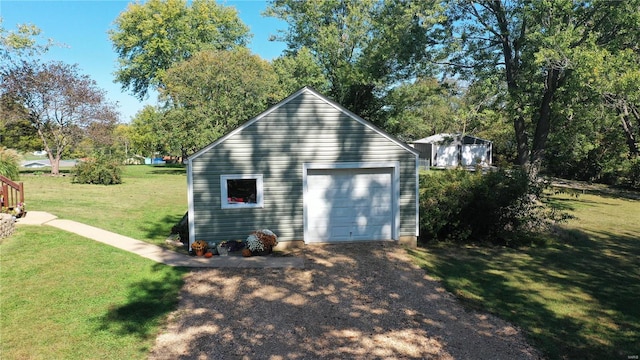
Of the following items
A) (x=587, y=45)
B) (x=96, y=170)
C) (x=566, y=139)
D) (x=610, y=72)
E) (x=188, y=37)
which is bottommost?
(x=96, y=170)

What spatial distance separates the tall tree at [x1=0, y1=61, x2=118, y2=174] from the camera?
2670 centimetres

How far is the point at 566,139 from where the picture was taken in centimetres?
2284

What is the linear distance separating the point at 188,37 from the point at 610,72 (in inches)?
1560

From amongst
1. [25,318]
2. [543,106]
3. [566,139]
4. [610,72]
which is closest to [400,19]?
[543,106]

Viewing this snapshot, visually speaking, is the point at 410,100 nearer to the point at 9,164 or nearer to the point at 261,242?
the point at 261,242

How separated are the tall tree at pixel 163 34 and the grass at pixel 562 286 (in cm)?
3707

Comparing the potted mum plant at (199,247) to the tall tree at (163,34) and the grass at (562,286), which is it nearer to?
the grass at (562,286)

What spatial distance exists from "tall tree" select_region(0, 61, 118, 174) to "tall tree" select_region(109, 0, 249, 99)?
1285cm

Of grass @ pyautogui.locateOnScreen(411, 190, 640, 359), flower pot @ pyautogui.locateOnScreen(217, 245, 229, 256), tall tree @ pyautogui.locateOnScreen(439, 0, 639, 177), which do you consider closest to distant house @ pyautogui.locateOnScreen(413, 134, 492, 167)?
tall tree @ pyautogui.locateOnScreen(439, 0, 639, 177)

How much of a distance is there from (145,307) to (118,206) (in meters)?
10.9

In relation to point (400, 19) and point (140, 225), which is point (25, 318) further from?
point (400, 19)

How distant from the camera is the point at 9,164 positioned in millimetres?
19031

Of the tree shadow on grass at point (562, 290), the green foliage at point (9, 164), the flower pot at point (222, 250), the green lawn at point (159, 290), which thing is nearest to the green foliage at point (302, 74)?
the green foliage at point (9, 164)

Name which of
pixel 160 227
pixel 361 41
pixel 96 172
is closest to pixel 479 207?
pixel 160 227
